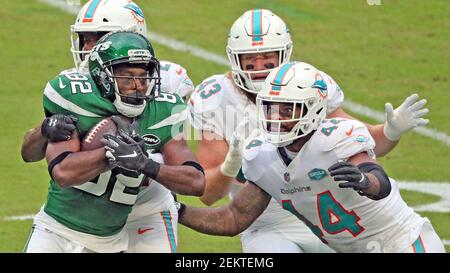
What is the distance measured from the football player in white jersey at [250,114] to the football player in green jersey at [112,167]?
835mm

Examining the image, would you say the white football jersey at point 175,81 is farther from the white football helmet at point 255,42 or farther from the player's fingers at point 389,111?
the player's fingers at point 389,111

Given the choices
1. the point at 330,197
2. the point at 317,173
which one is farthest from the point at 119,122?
the point at 330,197

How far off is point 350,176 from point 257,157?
0.94 m

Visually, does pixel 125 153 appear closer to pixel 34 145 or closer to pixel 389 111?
pixel 34 145

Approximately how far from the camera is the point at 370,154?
8234 mm

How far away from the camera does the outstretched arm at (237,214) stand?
8562mm

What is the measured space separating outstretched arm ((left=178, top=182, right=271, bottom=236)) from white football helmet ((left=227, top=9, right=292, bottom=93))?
88cm

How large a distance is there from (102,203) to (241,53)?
167 centimetres

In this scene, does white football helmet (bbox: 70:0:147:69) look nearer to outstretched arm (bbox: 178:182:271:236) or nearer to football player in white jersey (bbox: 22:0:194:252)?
football player in white jersey (bbox: 22:0:194:252)

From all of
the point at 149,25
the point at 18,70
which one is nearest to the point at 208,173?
the point at 18,70

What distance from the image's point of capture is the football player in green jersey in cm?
804

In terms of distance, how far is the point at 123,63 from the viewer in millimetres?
8070

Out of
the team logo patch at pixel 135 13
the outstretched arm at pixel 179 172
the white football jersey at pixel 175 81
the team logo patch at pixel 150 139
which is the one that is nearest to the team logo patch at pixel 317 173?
the outstretched arm at pixel 179 172

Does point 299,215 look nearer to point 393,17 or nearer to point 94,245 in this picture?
point 94,245
